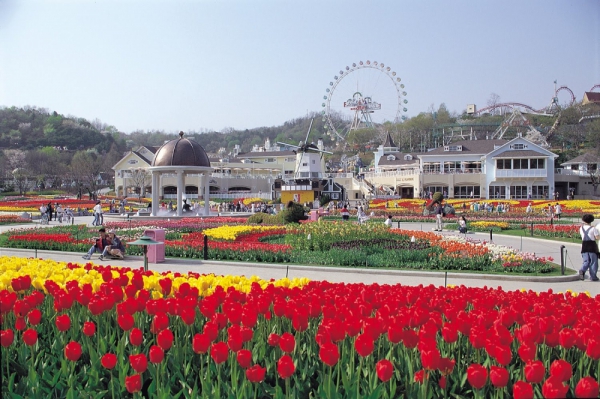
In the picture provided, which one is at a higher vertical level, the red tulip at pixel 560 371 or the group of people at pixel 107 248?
the red tulip at pixel 560 371

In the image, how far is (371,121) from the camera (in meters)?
122

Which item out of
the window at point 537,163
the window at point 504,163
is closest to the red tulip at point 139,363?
the window at point 504,163

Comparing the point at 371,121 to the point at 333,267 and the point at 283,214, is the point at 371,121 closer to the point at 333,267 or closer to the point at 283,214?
the point at 283,214

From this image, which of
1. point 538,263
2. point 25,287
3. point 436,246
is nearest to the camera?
point 25,287

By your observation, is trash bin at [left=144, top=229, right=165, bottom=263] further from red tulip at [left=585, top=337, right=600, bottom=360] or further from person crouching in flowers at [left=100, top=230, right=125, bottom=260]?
red tulip at [left=585, top=337, right=600, bottom=360]

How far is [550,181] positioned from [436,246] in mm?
55705

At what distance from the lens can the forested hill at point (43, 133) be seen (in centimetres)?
12441

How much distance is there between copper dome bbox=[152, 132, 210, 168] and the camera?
128ft

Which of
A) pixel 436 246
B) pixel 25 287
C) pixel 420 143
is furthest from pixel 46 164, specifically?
pixel 25 287

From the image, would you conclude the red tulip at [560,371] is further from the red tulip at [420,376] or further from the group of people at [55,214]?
the group of people at [55,214]

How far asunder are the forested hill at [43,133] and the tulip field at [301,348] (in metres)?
129

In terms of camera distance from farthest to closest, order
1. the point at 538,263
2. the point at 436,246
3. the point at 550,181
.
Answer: the point at 550,181, the point at 436,246, the point at 538,263

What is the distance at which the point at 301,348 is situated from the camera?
17.5ft

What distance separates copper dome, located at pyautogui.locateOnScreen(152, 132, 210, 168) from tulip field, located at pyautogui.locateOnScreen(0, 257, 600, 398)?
3276 centimetres
